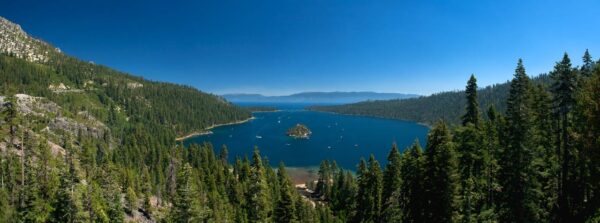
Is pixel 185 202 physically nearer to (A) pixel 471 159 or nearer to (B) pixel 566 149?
(A) pixel 471 159

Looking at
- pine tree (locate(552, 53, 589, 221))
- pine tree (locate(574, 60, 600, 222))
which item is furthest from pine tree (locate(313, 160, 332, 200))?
pine tree (locate(574, 60, 600, 222))

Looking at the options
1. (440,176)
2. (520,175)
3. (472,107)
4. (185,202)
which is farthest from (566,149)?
(185,202)

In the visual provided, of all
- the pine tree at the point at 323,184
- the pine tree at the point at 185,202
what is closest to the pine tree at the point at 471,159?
the pine tree at the point at 185,202

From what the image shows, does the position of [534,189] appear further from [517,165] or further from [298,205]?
[298,205]

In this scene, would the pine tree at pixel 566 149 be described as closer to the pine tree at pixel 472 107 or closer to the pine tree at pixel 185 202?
the pine tree at pixel 472 107

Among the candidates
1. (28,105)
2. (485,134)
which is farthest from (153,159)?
(485,134)

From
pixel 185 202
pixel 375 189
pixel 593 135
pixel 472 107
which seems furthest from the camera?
pixel 375 189

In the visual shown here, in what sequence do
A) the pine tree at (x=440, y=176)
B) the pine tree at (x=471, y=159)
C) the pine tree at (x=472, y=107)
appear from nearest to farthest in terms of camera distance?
the pine tree at (x=440, y=176) < the pine tree at (x=471, y=159) < the pine tree at (x=472, y=107)
